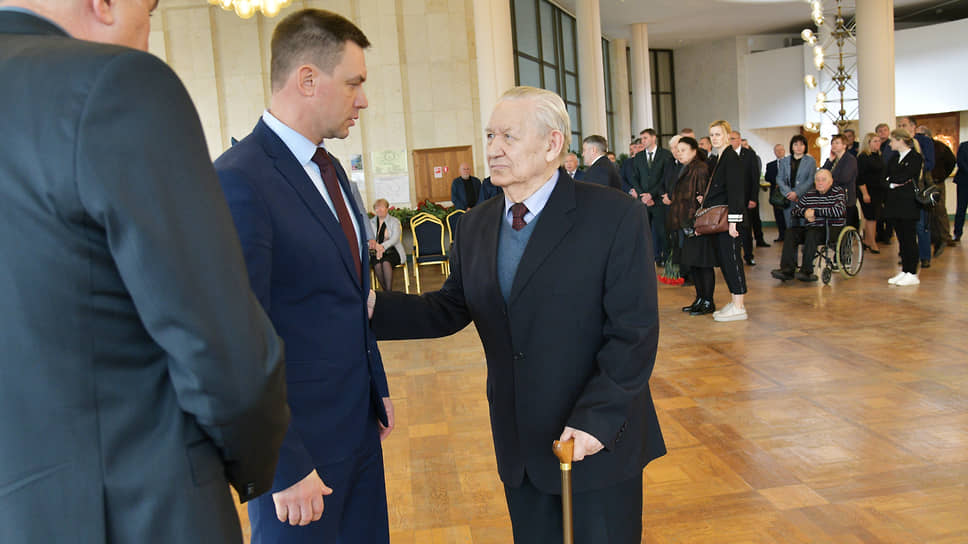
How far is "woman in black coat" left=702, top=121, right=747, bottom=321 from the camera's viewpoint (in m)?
6.43

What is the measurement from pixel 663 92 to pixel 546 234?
85.5 feet

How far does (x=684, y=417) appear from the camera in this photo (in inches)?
161

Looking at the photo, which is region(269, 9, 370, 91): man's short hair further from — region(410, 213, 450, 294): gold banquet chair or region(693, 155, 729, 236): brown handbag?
region(410, 213, 450, 294): gold banquet chair

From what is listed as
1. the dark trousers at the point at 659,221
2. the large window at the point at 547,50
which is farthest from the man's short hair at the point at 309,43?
the large window at the point at 547,50

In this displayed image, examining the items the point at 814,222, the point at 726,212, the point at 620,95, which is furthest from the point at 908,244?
the point at 620,95

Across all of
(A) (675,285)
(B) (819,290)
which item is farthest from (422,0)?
(B) (819,290)

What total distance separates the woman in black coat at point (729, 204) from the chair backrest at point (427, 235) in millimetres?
4306

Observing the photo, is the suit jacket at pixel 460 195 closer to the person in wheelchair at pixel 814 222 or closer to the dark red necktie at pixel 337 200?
the person in wheelchair at pixel 814 222

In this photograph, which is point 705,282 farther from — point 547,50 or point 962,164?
point 547,50

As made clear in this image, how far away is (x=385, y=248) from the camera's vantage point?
988 centimetres

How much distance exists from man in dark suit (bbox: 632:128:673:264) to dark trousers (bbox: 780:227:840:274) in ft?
5.87

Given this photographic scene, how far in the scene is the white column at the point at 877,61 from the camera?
14102mm

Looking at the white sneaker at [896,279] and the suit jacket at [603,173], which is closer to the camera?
the suit jacket at [603,173]

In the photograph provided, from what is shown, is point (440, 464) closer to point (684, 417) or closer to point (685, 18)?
point (684, 417)
